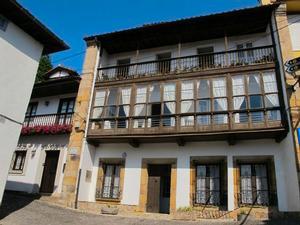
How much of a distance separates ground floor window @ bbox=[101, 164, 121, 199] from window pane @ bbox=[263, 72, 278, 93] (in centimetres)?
858

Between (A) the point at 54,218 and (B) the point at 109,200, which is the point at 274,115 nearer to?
(B) the point at 109,200

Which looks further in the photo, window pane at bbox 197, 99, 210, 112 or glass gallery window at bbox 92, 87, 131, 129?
glass gallery window at bbox 92, 87, 131, 129

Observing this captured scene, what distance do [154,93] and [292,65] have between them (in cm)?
660

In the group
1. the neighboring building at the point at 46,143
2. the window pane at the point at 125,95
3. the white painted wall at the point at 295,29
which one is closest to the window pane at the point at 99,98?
the window pane at the point at 125,95

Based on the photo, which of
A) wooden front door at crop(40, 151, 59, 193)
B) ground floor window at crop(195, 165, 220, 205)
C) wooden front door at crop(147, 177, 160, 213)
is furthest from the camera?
wooden front door at crop(40, 151, 59, 193)

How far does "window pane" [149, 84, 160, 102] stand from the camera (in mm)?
14336

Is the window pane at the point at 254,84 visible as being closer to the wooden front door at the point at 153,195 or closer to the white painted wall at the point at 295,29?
the white painted wall at the point at 295,29

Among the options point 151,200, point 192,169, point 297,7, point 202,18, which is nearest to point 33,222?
point 151,200

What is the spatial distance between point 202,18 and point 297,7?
4.83 metres

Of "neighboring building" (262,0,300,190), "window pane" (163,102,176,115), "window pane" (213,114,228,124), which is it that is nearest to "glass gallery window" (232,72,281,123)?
"window pane" (213,114,228,124)

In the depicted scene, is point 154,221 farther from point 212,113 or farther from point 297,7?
point 297,7

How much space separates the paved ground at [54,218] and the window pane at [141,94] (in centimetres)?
599

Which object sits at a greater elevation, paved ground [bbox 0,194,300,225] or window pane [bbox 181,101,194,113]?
window pane [bbox 181,101,194,113]

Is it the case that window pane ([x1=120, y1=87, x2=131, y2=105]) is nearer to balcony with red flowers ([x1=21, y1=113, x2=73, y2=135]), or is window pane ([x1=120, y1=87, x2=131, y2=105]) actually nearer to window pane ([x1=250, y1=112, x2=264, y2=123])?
balcony with red flowers ([x1=21, y1=113, x2=73, y2=135])
